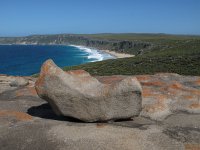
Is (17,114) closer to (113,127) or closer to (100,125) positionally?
(100,125)

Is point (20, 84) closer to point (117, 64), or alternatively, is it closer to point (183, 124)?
point (183, 124)

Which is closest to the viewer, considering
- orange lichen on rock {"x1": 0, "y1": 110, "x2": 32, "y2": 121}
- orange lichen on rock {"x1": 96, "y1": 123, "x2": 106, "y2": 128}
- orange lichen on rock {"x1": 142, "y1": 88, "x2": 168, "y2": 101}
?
orange lichen on rock {"x1": 96, "y1": 123, "x2": 106, "y2": 128}

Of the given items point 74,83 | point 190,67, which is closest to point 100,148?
point 74,83

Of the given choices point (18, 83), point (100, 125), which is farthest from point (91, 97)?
point (18, 83)

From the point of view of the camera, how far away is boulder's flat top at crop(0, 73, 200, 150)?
1282cm

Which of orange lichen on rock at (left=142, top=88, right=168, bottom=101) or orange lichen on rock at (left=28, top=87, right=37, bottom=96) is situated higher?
orange lichen on rock at (left=142, top=88, right=168, bottom=101)

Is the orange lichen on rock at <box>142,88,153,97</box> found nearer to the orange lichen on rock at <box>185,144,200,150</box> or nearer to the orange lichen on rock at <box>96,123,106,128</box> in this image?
the orange lichen on rock at <box>96,123,106,128</box>

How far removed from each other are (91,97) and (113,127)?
63.7 inches

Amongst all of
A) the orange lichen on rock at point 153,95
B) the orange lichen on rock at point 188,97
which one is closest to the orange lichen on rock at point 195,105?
→ the orange lichen on rock at point 188,97

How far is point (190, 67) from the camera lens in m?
82.7

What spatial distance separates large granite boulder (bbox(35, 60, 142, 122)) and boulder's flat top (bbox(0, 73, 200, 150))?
1.45 ft

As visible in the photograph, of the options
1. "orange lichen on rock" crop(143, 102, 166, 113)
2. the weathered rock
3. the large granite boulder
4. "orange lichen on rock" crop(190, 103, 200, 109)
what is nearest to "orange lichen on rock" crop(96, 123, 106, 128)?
the large granite boulder

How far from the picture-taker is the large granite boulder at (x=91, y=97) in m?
14.7

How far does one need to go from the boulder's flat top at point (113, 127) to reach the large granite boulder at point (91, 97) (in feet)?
1.45
